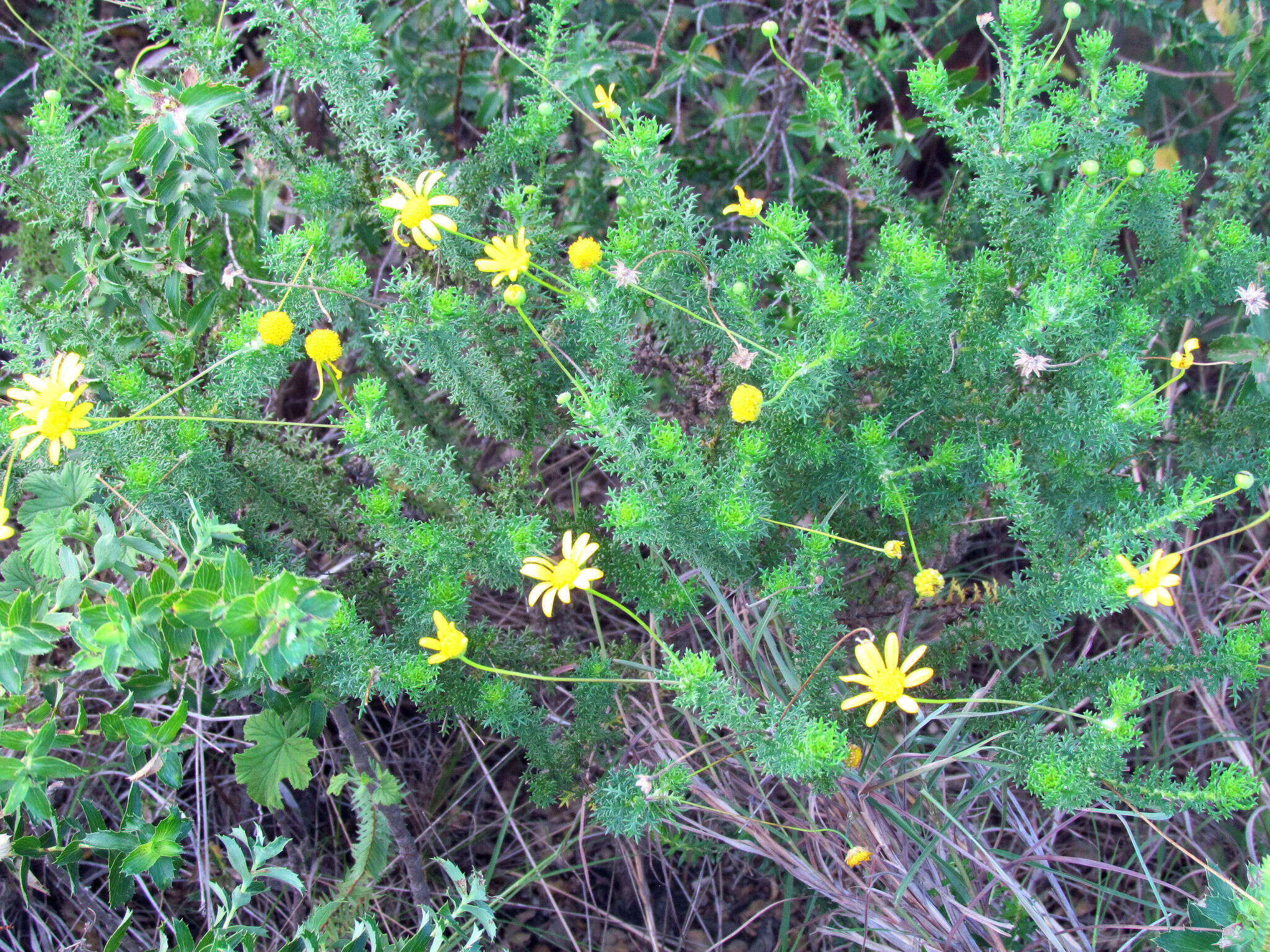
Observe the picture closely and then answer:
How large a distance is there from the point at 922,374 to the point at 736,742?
934 mm

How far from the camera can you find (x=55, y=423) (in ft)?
5.24

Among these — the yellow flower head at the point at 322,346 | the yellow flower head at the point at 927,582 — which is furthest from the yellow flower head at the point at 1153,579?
the yellow flower head at the point at 322,346

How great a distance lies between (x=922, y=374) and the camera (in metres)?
2.02

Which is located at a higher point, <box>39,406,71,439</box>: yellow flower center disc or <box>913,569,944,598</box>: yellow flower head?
<box>39,406,71,439</box>: yellow flower center disc

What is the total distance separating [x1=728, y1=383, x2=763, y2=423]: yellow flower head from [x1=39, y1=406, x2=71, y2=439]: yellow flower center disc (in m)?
1.21

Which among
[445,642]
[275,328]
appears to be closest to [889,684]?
[445,642]

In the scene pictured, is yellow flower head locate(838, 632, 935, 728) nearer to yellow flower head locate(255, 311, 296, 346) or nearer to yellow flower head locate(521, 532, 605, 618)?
yellow flower head locate(521, 532, 605, 618)

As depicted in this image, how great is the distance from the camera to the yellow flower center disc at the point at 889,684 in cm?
163

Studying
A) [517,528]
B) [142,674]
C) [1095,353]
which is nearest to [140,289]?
[142,674]

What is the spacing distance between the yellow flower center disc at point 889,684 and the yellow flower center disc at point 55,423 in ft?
4.98

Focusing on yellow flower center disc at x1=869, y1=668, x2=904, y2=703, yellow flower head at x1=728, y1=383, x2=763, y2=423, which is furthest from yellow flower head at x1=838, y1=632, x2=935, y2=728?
yellow flower head at x1=728, y1=383, x2=763, y2=423

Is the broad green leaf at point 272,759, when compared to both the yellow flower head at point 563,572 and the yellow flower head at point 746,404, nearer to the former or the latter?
the yellow flower head at point 563,572

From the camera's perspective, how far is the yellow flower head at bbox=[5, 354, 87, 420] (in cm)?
159

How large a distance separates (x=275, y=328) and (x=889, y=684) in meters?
1.39
